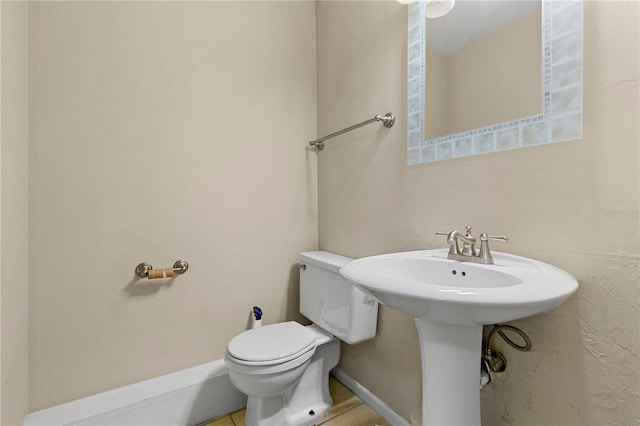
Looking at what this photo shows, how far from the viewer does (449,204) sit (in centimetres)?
105

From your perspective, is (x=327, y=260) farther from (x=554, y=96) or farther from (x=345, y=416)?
(x=554, y=96)

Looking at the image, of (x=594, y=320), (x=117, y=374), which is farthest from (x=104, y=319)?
(x=594, y=320)

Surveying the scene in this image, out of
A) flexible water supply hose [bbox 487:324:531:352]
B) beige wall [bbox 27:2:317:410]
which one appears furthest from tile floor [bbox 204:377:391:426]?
flexible water supply hose [bbox 487:324:531:352]

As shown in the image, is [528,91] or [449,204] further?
[449,204]

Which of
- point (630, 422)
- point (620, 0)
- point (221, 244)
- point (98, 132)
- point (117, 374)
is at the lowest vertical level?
point (117, 374)

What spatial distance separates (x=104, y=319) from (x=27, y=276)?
0.32m

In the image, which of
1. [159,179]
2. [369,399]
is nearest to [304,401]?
[369,399]

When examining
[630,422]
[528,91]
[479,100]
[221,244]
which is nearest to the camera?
[630,422]

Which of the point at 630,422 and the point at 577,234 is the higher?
the point at 577,234

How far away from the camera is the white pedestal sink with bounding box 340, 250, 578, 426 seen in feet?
1.87

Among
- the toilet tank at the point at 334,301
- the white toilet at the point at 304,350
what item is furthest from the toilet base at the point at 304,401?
the toilet tank at the point at 334,301

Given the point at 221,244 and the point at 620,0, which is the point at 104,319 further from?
the point at 620,0

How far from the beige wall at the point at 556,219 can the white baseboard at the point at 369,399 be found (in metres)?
0.04

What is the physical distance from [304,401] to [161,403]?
24.7 inches
